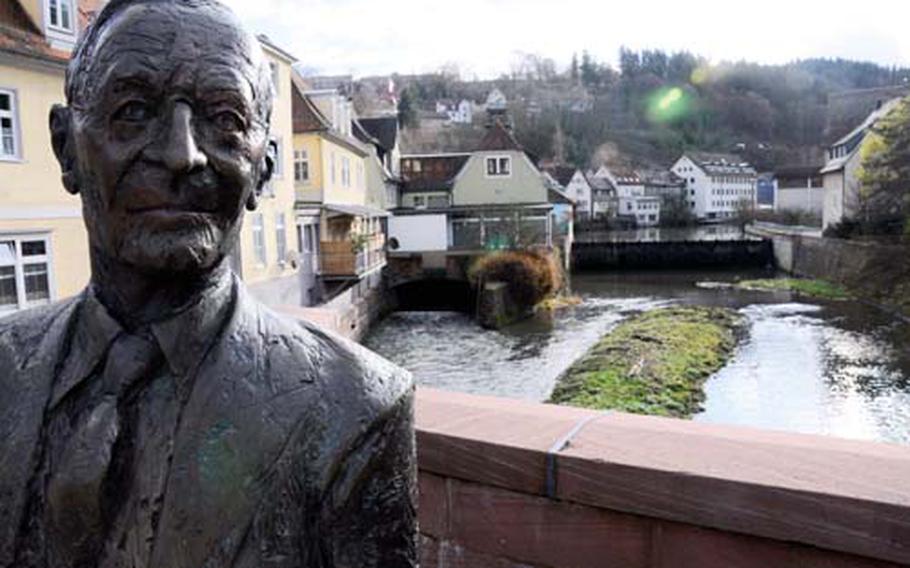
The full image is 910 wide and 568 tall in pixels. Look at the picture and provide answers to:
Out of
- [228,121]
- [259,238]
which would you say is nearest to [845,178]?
[259,238]

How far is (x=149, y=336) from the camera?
1.26 metres

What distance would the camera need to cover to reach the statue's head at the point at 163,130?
46.7 inches

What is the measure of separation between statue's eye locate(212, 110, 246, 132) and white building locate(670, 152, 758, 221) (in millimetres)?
109352

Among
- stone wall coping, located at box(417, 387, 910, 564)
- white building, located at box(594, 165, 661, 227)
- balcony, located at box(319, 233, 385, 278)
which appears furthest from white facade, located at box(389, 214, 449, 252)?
white building, located at box(594, 165, 661, 227)

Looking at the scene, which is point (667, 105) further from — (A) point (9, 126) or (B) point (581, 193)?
(A) point (9, 126)

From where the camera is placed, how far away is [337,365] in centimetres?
135

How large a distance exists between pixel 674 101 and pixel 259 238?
420 ft

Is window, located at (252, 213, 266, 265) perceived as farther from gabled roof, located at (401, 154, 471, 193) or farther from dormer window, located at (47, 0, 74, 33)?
gabled roof, located at (401, 154, 471, 193)

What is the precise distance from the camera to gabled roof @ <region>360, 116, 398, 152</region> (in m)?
41.6

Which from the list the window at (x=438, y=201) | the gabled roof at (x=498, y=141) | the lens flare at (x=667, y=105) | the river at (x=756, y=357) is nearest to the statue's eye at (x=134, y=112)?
the river at (x=756, y=357)

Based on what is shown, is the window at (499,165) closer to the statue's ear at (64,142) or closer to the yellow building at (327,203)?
the yellow building at (327,203)

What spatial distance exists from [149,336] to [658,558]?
1.36 metres

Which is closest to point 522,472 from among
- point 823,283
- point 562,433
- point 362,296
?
point 562,433

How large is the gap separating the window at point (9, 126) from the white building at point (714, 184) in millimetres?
100181
